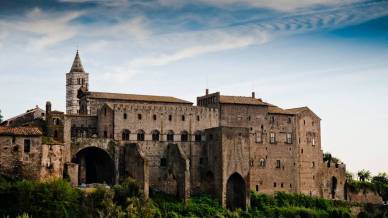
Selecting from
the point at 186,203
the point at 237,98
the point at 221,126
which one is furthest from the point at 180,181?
the point at 237,98

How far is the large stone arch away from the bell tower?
93.2ft

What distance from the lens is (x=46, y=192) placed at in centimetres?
5931

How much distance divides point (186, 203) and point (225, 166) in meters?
6.12

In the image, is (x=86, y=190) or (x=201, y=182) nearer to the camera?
(x=86, y=190)

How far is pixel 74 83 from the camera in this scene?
311 feet

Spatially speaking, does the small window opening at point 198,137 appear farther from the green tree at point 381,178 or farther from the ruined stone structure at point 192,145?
→ the green tree at point 381,178

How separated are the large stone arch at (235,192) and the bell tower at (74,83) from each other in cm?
2841

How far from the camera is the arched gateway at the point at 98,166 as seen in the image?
7188 cm

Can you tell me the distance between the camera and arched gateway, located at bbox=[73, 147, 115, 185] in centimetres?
7188

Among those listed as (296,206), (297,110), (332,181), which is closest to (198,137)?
(296,206)

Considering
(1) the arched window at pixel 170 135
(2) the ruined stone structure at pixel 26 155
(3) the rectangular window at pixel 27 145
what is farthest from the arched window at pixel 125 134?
(3) the rectangular window at pixel 27 145

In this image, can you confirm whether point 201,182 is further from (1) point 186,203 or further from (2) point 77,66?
(2) point 77,66

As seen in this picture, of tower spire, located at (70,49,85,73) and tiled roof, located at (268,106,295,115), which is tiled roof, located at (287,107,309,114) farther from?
Result: tower spire, located at (70,49,85,73)

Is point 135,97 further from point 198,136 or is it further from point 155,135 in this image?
point 198,136
